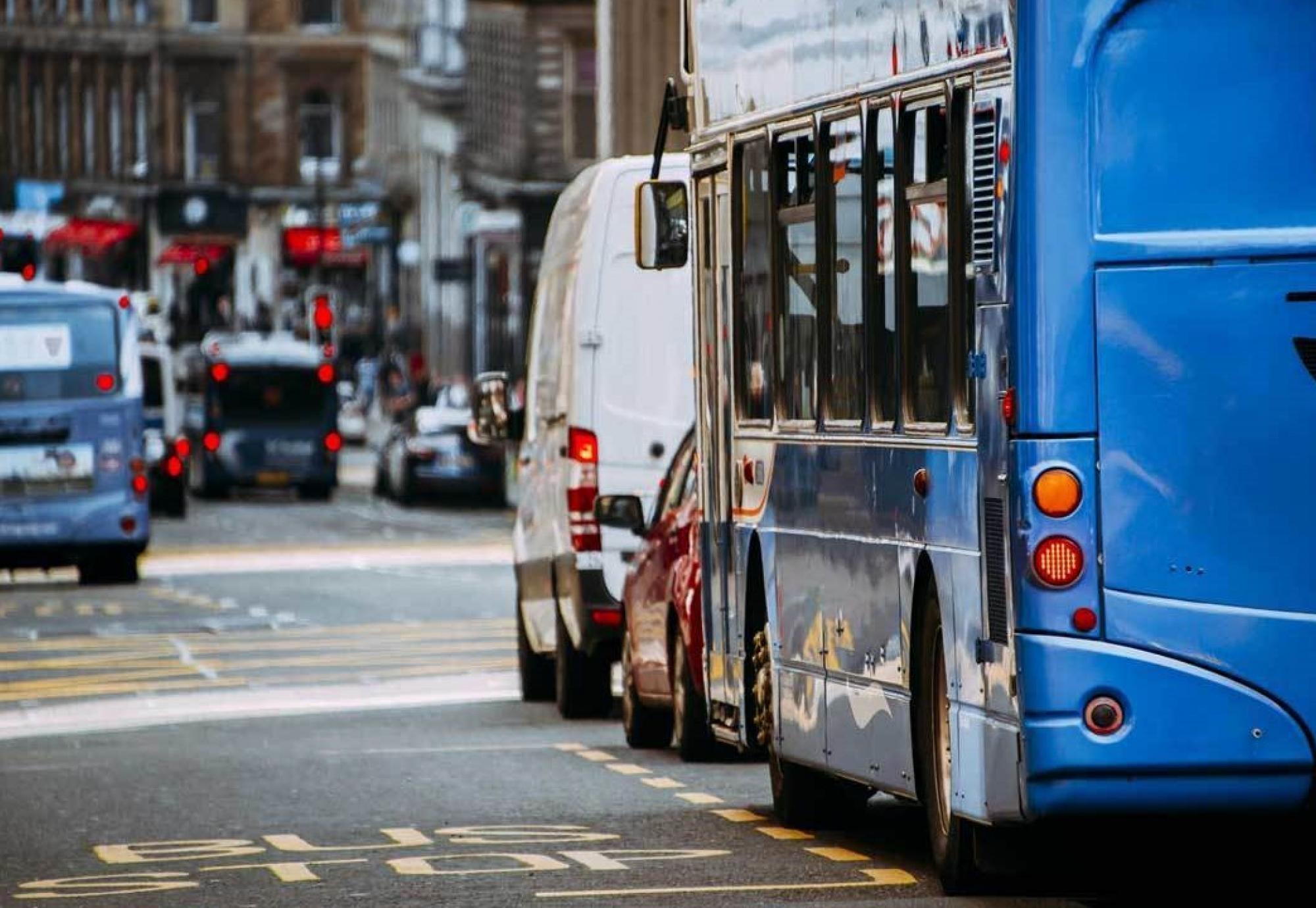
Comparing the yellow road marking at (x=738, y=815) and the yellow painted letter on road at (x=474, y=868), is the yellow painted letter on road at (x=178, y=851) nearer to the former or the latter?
the yellow painted letter on road at (x=474, y=868)

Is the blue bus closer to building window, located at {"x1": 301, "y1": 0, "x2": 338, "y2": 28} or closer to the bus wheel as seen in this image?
the bus wheel

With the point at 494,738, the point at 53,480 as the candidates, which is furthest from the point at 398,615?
the point at 494,738

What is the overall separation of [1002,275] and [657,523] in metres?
7.52

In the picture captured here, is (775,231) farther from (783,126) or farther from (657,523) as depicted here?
(657,523)

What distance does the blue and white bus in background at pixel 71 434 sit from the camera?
36.1 metres

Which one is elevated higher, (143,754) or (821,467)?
(821,467)

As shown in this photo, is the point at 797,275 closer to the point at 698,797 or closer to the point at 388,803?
the point at 698,797

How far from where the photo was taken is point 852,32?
11.9m

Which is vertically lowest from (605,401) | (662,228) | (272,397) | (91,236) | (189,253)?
(272,397)

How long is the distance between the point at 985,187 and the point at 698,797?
536cm

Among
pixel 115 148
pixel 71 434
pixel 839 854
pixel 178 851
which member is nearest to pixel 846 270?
pixel 839 854

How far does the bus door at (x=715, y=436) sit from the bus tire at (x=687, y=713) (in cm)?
178

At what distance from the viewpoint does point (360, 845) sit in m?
13.5

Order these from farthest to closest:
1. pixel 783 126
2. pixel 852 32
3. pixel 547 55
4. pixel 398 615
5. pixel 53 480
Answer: pixel 547 55 → pixel 53 480 → pixel 398 615 → pixel 783 126 → pixel 852 32
